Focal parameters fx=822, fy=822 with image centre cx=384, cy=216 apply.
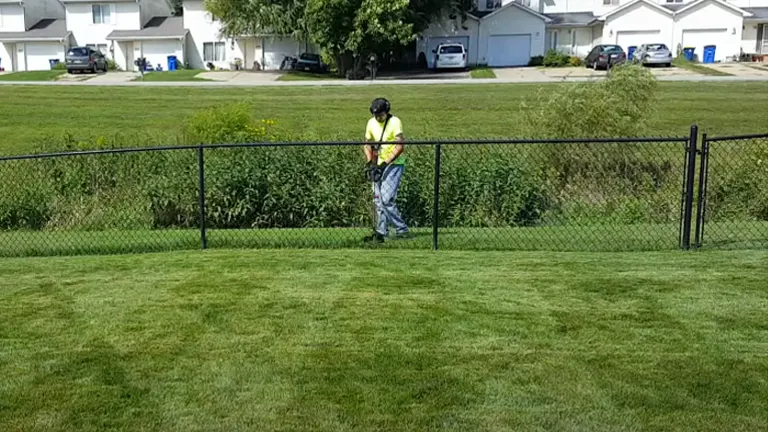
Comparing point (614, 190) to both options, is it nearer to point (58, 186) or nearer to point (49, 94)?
point (58, 186)

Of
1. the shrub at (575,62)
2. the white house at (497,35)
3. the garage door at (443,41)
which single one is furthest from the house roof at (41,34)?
the shrub at (575,62)

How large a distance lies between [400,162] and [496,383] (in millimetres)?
5048

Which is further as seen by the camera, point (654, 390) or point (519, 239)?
point (519, 239)

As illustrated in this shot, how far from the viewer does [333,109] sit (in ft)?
85.5

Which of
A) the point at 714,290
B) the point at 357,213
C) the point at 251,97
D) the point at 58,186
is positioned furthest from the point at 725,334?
the point at 251,97

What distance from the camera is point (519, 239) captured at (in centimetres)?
1009

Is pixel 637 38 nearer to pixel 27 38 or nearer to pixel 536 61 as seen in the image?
pixel 536 61

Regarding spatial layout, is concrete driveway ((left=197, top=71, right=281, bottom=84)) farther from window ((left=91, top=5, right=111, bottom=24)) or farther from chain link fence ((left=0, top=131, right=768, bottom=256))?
chain link fence ((left=0, top=131, right=768, bottom=256))

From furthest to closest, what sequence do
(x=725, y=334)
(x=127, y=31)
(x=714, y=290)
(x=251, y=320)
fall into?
Answer: (x=127, y=31), (x=714, y=290), (x=251, y=320), (x=725, y=334)

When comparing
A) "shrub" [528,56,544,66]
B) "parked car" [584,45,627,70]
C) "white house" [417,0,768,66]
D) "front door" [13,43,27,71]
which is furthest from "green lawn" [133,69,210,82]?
"parked car" [584,45,627,70]

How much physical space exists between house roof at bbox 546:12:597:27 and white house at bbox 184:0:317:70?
1534 cm

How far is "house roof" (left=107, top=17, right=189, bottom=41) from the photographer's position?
52969 millimetres

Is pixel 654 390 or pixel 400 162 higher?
pixel 400 162

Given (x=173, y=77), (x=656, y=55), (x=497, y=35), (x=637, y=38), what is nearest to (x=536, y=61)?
(x=497, y=35)
